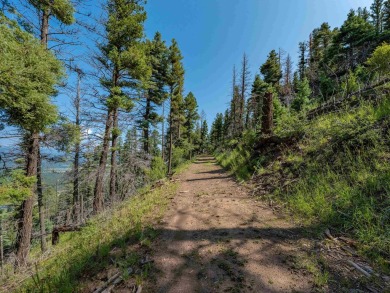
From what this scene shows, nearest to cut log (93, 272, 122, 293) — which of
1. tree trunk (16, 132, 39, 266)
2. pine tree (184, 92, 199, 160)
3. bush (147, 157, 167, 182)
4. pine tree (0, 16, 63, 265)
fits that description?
pine tree (0, 16, 63, 265)

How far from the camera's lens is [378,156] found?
4090 mm

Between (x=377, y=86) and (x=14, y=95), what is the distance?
11.3 meters

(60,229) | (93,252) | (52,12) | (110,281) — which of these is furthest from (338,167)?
(52,12)

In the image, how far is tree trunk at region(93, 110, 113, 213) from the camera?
8.89 meters

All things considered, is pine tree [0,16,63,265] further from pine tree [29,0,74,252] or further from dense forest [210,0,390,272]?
dense forest [210,0,390,272]

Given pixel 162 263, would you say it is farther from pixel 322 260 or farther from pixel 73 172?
pixel 73 172

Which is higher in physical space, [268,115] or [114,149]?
[268,115]

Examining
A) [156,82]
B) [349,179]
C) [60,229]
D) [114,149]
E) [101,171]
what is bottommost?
[60,229]

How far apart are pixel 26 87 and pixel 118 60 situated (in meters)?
4.81

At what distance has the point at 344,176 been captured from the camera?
4.30 meters

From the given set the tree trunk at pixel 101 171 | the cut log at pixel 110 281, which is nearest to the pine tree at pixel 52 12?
the tree trunk at pixel 101 171

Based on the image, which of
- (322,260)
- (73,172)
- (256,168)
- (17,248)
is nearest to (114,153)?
(73,172)

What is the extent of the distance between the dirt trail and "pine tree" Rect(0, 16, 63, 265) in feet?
16.7

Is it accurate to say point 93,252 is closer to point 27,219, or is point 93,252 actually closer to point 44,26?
point 27,219
